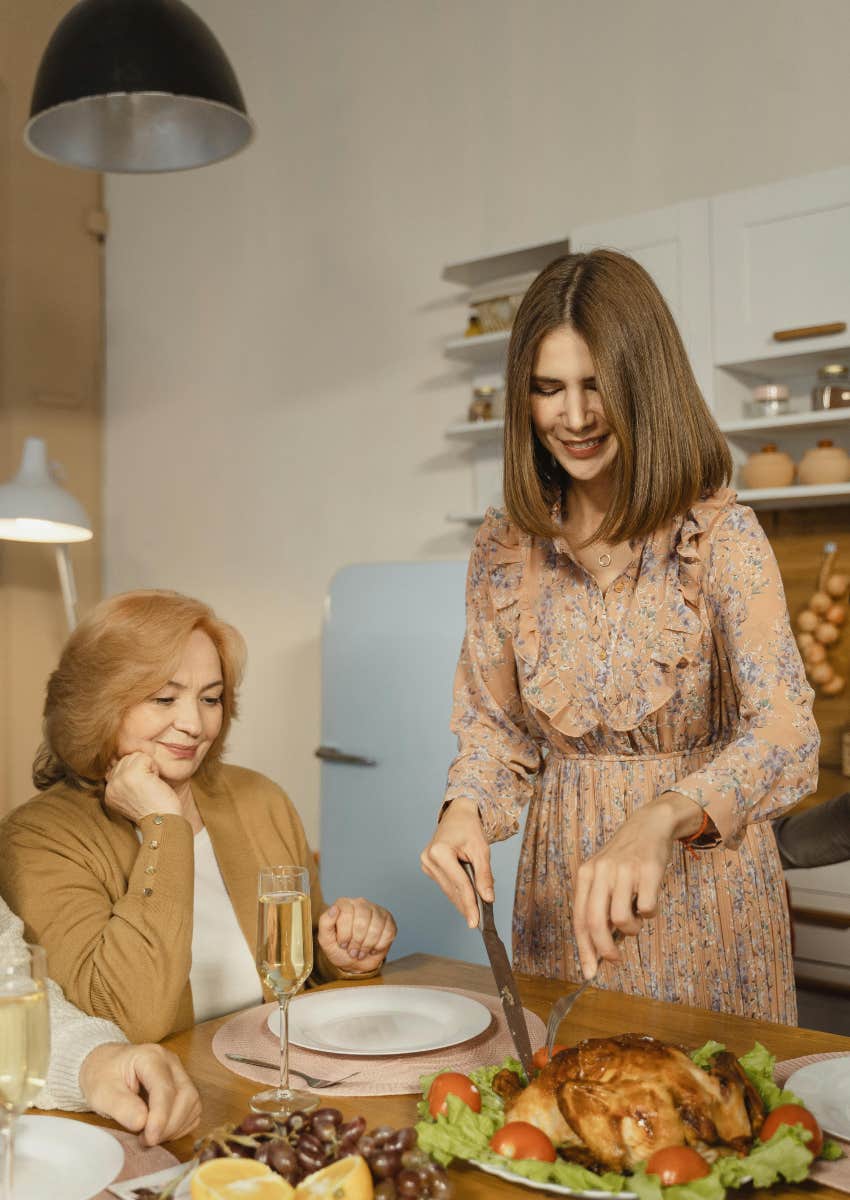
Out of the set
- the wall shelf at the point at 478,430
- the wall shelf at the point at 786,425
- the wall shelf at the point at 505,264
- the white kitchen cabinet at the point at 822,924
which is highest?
the wall shelf at the point at 505,264

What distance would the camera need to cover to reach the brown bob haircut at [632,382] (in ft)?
4.64

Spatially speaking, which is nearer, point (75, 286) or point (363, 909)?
point (363, 909)


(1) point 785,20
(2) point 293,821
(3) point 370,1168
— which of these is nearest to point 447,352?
(1) point 785,20

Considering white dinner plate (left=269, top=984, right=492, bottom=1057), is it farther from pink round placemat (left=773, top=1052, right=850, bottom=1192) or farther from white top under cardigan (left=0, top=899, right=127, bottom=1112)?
pink round placemat (left=773, top=1052, right=850, bottom=1192)

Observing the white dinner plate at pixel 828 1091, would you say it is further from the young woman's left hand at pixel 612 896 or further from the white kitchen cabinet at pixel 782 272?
the white kitchen cabinet at pixel 782 272

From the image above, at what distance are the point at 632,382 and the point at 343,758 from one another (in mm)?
2017

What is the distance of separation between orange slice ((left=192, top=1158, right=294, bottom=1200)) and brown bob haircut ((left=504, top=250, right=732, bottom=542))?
89 cm

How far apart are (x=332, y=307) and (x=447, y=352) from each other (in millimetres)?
648

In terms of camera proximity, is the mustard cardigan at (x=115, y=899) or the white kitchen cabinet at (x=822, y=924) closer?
the mustard cardigan at (x=115, y=899)

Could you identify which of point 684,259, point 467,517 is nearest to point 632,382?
point 684,259

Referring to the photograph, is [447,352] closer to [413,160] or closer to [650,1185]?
[413,160]

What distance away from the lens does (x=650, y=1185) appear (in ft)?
2.70

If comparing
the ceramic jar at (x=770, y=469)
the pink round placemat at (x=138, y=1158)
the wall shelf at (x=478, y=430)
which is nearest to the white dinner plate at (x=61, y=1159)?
the pink round placemat at (x=138, y=1158)

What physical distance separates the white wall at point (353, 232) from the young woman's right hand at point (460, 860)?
2.14 metres
